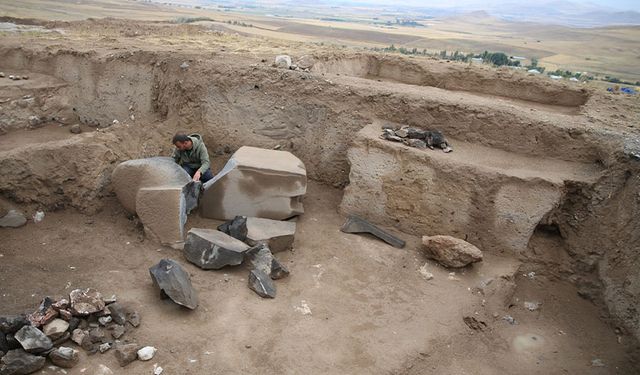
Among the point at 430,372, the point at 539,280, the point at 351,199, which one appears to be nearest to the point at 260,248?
the point at 351,199

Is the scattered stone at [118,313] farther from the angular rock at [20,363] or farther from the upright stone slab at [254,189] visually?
the upright stone slab at [254,189]

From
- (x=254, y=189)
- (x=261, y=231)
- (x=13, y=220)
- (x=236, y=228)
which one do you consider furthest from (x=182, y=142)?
(x=13, y=220)

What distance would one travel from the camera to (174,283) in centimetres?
443

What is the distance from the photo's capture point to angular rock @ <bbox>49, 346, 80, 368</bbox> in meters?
3.66

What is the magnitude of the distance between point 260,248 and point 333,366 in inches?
68.8

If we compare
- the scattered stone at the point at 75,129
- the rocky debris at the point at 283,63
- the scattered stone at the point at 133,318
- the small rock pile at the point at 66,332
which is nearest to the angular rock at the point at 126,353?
the small rock pile at the point at 66,332

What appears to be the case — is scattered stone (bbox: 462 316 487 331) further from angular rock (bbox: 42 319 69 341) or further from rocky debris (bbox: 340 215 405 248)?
angular rock (bbox: 42 319 69 341)

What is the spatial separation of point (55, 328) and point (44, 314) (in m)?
0.21

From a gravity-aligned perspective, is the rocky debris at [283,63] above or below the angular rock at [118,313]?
above

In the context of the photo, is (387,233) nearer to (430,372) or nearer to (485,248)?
(485,248)

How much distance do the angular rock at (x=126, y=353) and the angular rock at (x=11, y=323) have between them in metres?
0.83

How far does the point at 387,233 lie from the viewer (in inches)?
236

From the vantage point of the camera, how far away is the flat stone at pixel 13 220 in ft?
18.7

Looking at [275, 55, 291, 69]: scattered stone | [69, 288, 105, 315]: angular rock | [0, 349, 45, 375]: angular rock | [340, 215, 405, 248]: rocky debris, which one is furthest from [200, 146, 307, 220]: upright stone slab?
[0, 349, 45, 375]: angular rock
